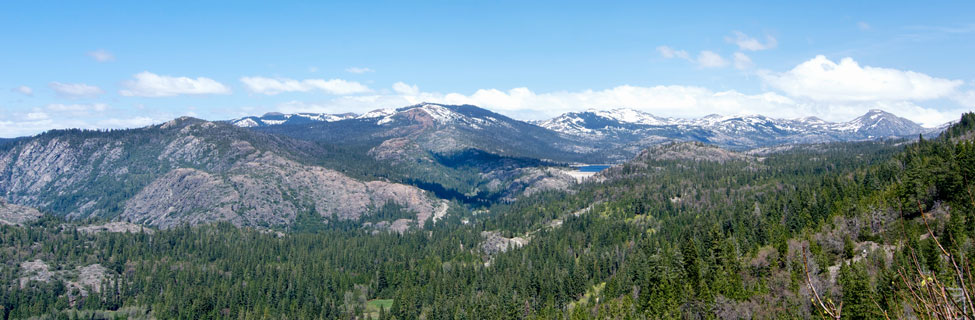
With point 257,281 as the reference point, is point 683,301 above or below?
above

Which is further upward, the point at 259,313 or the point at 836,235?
the point at 836,235

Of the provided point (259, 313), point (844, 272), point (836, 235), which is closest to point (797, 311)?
point (844, 272)

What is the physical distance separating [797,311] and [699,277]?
29.4 metres

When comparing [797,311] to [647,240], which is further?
[647,240]

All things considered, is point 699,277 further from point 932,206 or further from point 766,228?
point 932,206

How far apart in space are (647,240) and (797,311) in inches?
3396

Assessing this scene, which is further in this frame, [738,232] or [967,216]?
[738,232]

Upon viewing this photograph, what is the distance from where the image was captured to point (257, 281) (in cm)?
19612

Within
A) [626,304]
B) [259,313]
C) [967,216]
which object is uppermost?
[967,216]

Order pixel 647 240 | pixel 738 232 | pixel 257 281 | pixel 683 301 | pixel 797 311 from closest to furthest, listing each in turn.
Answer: pixel 797 311 → pixel 683 301 → pixel 738 232 → pixel 647 240 → pixel 257 281

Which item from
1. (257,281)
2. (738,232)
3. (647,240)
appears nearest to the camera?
(738,232)

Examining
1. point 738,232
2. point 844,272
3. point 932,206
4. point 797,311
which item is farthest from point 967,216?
point 738,232

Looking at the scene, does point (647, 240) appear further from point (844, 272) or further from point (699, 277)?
point (844, 272)

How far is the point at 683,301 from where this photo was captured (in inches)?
4695
